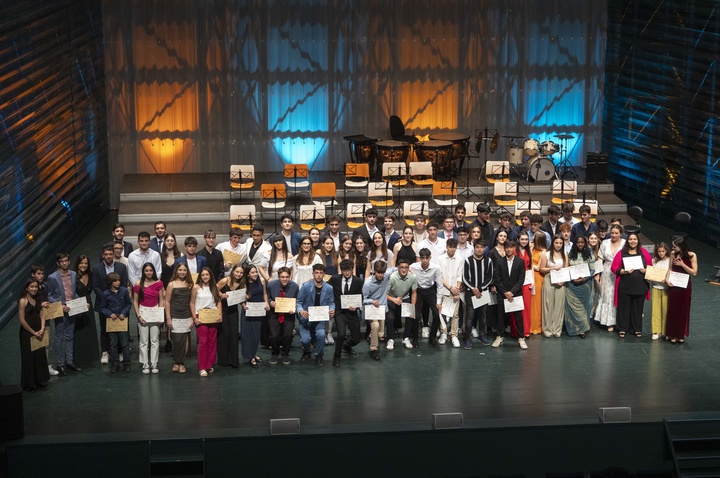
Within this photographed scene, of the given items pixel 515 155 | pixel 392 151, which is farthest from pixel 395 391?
pixel 515 155

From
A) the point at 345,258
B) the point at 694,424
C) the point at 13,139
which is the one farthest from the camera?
the point at 13,139

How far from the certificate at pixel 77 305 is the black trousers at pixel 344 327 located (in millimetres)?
2737

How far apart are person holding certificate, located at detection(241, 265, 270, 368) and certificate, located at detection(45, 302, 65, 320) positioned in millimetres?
1933

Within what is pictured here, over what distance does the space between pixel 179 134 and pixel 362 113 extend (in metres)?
3.62

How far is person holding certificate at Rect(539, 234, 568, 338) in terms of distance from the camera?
12263 millimetres

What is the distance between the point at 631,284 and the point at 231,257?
4782 mm

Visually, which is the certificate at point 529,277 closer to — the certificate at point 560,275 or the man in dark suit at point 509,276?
the man in dark suit at point 509,276

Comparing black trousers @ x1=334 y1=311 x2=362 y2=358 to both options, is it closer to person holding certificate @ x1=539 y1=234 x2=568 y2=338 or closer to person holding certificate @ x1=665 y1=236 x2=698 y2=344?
person holding certificate @ x1=539 y1=234 x2=568 y2=338

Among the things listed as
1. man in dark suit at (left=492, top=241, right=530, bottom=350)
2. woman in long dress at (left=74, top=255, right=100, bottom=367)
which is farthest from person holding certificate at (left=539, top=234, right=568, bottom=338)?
woman in long dress at (left=74, top=255, right=100, bottom=367)

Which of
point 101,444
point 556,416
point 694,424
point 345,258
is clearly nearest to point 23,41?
point 345,258

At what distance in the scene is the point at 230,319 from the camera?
11328mm

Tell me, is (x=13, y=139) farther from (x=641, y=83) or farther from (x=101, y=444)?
(x=641, y=83)

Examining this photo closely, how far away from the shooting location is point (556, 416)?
10.2 meters

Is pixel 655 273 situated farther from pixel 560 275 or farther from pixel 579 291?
pixel 560 275
